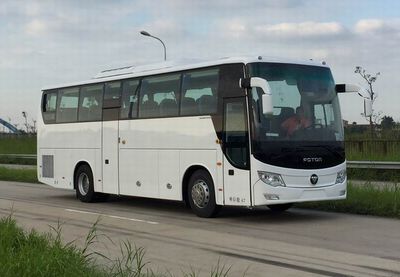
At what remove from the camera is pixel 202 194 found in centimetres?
1238

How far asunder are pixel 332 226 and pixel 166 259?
13.6 ft

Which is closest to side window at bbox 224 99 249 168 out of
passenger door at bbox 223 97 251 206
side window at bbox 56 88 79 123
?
passenger door at bbox 223 97 251 206

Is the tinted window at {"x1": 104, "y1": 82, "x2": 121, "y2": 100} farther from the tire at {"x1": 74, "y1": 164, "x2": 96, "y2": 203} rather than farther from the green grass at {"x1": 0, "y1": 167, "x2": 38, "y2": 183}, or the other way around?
the green grass at {"x1": 0, "y1": 167, "x2": 38, "y2": 183}

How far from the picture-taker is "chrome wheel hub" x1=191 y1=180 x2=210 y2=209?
40.4ft

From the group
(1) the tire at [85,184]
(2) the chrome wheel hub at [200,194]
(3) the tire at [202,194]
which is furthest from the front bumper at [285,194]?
(1) the tire at [85,184]

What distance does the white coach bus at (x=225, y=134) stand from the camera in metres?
11.4

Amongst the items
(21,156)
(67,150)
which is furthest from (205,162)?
(21,156)

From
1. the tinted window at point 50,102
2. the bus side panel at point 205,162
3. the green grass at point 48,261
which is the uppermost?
the tinted window at point 50,102

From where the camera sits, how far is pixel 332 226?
436 inches

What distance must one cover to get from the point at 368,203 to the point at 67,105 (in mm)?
8505

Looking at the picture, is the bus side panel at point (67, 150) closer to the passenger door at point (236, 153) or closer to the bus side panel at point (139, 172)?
the bus side panel at point (139, 172)

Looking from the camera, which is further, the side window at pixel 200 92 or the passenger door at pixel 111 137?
the passenger door at pixel 111 137

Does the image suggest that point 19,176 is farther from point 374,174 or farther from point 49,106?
point 374,174

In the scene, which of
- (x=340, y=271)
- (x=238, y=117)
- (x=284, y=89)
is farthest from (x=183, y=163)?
(x=340, y=271)
